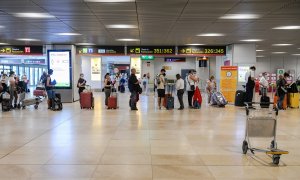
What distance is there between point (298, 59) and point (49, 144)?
3455cm

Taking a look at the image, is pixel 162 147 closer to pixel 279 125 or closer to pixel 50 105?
pixel 279 125

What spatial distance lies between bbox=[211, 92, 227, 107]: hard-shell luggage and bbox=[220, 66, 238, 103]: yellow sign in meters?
2.00

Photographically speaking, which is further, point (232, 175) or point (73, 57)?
point (73, 57)

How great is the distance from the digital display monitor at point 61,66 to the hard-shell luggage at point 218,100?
818cm

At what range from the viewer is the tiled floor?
5438 millimetres

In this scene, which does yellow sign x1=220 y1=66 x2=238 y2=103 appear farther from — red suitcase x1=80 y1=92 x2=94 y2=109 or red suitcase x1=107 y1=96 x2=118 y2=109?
red suitcase x1=80 y1=92 x2=94 y2=109

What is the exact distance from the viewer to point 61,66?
19891 millimetres

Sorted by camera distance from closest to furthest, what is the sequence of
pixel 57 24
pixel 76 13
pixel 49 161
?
pixel 49 161, pixel 76 13, pixel 57 24

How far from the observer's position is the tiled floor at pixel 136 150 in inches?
214

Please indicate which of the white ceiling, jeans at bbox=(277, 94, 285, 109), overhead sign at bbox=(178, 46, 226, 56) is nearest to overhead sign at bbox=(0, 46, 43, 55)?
the white ceiling

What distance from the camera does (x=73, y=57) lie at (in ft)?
67.0

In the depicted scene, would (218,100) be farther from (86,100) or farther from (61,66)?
(61,66)

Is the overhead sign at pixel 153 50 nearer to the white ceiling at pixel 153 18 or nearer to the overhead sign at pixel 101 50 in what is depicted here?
the overhead sign at pixel 101 50

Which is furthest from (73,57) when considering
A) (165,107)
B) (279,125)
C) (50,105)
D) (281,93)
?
(279,125)
